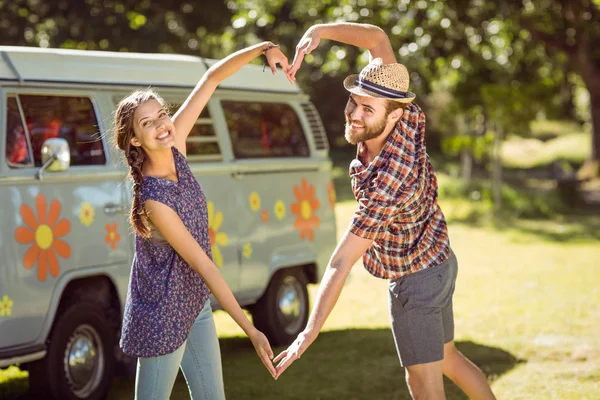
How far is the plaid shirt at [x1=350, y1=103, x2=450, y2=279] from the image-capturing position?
13.5 feet

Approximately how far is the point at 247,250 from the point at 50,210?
84.2 inches

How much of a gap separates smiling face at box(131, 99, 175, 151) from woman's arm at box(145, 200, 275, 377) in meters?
0.26

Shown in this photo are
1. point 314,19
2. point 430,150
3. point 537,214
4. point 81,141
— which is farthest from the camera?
point 430,150

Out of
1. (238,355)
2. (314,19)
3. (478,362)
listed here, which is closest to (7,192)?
(238,355)

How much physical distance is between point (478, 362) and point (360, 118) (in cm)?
417

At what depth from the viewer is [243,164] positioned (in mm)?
8031

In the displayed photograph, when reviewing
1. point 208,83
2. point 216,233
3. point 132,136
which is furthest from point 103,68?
point 132,136

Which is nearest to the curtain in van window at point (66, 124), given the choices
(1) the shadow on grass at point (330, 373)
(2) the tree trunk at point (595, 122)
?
(1) the shadow on grass at point (330, 373)

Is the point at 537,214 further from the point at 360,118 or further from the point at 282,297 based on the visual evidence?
the point at 360,118

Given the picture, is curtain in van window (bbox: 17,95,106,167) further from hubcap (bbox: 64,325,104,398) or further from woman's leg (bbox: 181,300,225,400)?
woman's leg (bbox: 181,300,225,400)

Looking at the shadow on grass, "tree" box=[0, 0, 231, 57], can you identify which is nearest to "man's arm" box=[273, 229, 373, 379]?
the shadow on grass

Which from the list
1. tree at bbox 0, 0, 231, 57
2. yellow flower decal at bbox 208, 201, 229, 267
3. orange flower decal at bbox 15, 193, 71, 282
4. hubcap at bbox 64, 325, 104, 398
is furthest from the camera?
tree at bbox 0, 0, 231, 57

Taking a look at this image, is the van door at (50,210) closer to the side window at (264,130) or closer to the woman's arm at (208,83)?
the side window at (264,130)

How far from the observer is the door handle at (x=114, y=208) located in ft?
21.8
